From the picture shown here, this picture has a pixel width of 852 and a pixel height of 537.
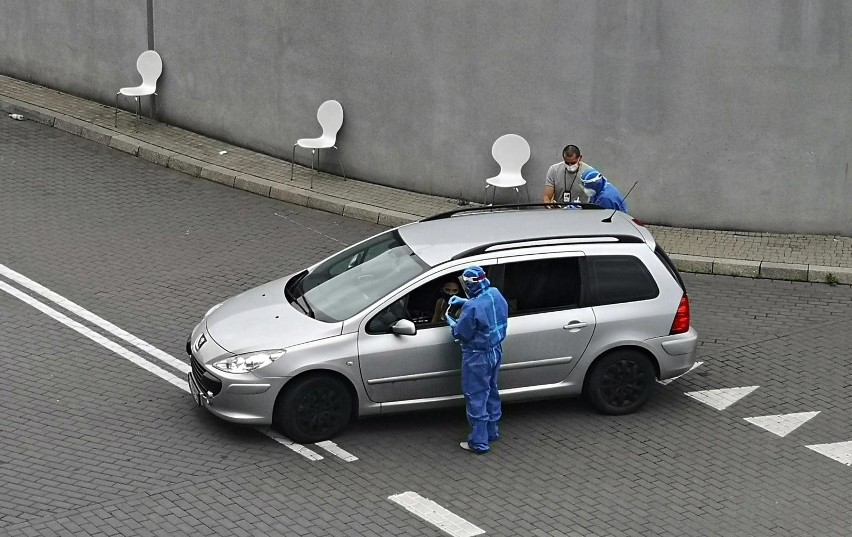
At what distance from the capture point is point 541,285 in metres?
10.9

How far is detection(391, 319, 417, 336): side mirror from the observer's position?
10.4 m

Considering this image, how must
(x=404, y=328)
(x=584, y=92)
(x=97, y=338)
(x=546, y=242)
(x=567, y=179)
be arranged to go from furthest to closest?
1. (x=584, y=92)
2. (x=567, y=179)
3. (x=97, y=338)
4. (x=546, y=242)
5. (x=404, y=328)

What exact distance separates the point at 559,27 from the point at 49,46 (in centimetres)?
868

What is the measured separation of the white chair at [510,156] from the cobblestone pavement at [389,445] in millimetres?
2651

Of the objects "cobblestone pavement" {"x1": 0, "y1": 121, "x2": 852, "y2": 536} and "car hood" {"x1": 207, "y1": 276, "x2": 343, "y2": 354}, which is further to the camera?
"car hood" {"x1": 207, "y1": 276, "x2": 343, "y2": 354}

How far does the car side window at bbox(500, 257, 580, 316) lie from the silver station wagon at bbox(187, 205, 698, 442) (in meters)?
0.01

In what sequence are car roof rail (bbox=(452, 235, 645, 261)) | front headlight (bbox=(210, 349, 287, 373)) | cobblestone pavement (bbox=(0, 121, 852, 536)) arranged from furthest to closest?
1. car roof rail (bbox=(452, 235, 645, 261))
2. front headlight (bbox=(210, 349, 287, 373))
3. cobblestone pavement (bbox=(0, 121, 852, 536))

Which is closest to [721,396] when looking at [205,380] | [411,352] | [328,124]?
[411,352]

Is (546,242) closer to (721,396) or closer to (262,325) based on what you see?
(721,396)

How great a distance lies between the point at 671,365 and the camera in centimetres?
A: 1120

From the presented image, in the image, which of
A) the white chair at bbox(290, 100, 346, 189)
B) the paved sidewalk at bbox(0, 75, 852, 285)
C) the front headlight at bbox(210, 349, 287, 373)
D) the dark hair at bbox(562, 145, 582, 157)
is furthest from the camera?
the white chair at bbox(290, 100, 346, 189)

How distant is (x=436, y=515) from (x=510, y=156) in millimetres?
7113

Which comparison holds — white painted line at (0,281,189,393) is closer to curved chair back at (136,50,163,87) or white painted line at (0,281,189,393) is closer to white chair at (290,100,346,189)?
white chair at (290,100,346,189)

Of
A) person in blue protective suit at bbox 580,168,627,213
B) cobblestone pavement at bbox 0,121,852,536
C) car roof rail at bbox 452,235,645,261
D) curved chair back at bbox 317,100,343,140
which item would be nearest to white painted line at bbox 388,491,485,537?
cobblestone pavement at bbox 0,121,852,536
